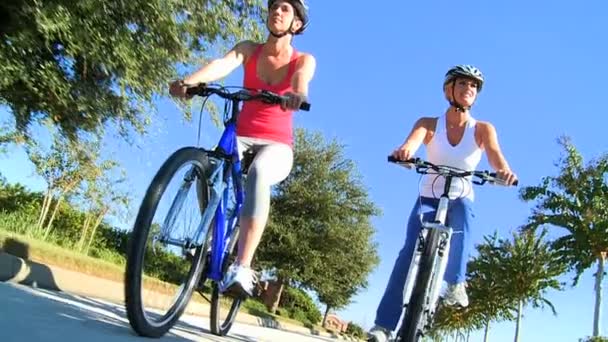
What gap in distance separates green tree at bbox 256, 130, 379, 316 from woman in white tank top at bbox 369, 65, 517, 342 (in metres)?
29.4

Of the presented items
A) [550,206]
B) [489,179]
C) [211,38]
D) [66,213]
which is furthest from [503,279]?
[489,179]

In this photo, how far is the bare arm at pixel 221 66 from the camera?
4312mm

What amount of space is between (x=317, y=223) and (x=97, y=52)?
92.0 ft

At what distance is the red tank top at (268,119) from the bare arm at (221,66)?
216mm

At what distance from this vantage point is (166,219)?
3.73 metres

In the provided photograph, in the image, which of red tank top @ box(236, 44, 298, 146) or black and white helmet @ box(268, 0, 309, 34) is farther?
black and white helmet @ box(268, 0, 309, 34)

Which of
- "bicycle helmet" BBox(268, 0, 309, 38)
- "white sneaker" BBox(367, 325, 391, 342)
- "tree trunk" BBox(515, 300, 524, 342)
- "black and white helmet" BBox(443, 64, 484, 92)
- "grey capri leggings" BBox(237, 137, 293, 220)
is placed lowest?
"white sneaker" BBox(367, 325, 391, 342)

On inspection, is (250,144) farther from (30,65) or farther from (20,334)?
(30,65)

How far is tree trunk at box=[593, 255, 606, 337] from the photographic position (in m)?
29.3

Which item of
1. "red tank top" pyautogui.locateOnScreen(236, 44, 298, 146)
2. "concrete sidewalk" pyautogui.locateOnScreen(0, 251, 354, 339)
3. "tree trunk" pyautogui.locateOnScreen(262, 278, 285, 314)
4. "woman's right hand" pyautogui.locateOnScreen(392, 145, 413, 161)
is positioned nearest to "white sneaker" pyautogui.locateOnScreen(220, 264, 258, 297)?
"red tank top" pyautogui.locateOnScreen(236, 44, 298, 146)

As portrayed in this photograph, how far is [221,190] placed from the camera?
4.10m

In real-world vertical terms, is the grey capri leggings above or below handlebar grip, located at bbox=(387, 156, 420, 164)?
below

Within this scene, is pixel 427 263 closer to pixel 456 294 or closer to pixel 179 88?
pixel 456 294

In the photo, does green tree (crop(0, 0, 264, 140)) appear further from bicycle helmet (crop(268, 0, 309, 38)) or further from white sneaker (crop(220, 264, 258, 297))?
white sneaker (crop(220, 264, 258, 297))
